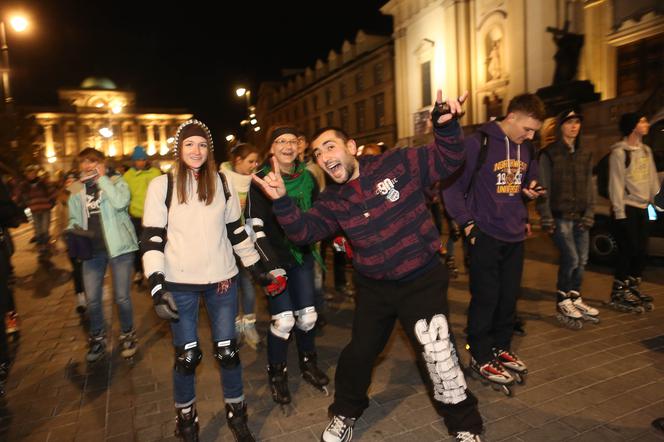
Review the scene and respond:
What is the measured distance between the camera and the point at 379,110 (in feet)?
131

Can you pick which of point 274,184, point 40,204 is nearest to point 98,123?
point 40,204

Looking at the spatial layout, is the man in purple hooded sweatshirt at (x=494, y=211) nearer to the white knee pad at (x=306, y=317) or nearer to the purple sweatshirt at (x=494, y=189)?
the purple sweatshirt at (x=494, y=189)

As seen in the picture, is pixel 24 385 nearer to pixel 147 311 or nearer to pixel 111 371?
pixel 111 371

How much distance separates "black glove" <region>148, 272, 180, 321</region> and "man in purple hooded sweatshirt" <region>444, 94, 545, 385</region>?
2.30 m

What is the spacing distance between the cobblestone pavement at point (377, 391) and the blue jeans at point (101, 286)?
1.42ft

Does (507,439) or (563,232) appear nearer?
(507,439)

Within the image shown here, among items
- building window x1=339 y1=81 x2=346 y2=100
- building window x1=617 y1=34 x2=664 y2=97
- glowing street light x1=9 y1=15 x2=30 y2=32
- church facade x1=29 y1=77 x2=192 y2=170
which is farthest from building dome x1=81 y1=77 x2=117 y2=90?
building window x1=617 y1=34 x2=664 y2=97

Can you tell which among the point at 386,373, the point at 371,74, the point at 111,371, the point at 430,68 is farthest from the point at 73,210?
the point at 371,74

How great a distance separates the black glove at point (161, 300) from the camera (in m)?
2.93

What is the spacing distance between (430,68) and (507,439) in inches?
1210

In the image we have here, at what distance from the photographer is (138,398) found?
418 centimetres

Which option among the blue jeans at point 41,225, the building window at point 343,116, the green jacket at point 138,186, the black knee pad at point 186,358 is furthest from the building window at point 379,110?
the black knee pad at point 186,358

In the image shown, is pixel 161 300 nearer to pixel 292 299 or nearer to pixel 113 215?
pixel 292 299

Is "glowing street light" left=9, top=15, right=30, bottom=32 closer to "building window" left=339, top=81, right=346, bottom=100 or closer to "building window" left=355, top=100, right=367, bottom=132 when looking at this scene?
"building window" left=355, top=100, right=367, bottom=132
